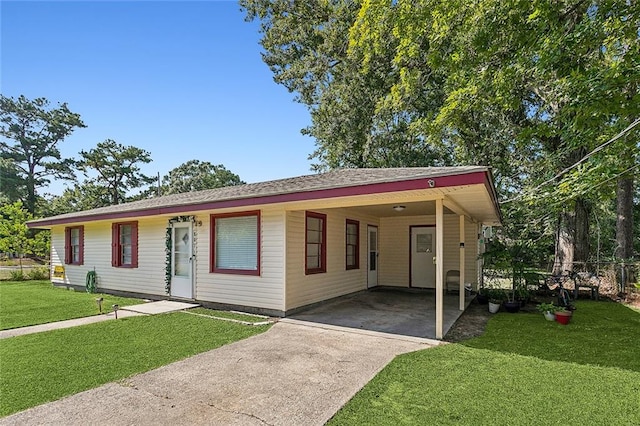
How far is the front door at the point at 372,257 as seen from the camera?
10398mm

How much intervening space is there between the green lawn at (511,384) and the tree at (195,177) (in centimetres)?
4018

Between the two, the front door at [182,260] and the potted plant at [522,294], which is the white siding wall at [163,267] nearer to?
the front door at [182,260]

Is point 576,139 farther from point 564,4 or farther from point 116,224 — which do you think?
point 116,224

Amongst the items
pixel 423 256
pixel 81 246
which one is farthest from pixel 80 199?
pixel 423 256

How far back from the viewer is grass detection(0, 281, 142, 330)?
6.62m

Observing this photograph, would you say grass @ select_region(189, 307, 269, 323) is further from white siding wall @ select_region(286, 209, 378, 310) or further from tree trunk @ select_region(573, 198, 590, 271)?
tree trunk @ select_region(573, 198, 590, 271)

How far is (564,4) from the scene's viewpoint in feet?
26.7

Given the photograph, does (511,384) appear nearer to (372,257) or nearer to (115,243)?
(372,257)

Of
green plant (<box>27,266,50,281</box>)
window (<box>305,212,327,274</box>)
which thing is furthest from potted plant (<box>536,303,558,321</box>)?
green plant (<box>27,266,50,281</box>)

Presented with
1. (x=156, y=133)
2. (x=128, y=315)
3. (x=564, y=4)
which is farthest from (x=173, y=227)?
(x=564, y=4)

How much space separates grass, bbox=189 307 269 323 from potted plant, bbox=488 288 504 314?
189 inches

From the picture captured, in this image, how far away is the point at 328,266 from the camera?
27.2 feet

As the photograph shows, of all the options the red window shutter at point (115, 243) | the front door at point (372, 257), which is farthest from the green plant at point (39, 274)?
the front door at point (372, 257)

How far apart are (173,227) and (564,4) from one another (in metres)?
10.8
